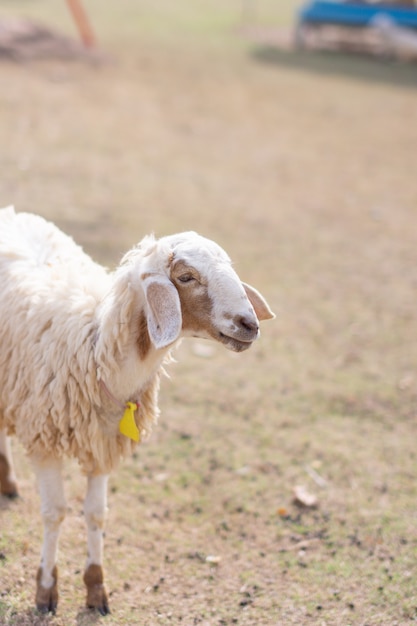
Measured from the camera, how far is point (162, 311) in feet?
9.92

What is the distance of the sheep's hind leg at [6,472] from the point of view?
4148 millimetres

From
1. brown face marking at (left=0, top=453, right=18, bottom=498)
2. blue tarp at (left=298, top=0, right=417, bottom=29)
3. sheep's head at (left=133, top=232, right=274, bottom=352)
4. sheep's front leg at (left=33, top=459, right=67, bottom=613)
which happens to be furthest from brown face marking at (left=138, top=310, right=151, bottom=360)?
blue tarp at (left=298, top=0, right=417, bottom=29)

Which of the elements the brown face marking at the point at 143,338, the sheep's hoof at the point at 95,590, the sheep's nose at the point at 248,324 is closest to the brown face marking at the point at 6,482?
the sheep's hoof at the point at 95,590

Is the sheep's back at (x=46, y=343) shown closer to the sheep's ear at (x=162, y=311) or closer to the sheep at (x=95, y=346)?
the sheep at (x=95, y=346)

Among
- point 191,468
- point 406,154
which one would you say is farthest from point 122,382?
point 406,154

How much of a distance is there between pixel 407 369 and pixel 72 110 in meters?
7.45

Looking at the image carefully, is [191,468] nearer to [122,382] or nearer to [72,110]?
[122,382]

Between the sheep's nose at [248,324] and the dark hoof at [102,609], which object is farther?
the dark hoof at [102,609]

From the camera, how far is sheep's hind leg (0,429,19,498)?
4.15m

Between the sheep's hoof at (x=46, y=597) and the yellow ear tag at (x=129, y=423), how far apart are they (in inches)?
29.3

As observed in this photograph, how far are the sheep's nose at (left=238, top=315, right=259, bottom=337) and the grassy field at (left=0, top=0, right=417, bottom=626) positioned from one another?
1472 millimetres

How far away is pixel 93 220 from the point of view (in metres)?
8.09

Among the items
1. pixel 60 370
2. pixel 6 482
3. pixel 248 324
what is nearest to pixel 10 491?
pixel 6 482

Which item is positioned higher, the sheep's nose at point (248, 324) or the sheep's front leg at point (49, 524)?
the sheep's nose at point (248, 324)
